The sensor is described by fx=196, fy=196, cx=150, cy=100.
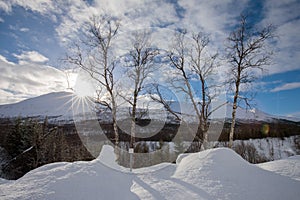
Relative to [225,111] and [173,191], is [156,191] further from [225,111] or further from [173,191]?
[225,111]

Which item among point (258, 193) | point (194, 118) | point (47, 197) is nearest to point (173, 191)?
point (258, 193)

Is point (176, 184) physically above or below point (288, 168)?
below

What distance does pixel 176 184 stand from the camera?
5094mm

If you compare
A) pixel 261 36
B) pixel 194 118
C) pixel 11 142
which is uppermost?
pixel 261 36

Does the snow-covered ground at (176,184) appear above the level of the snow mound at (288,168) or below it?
below

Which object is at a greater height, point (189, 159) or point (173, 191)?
point (189, 159)

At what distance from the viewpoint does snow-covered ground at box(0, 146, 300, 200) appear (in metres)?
4.11

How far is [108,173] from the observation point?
6.03 meters

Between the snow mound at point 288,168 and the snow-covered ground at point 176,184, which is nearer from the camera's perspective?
the snow-covered ground at point 176,184

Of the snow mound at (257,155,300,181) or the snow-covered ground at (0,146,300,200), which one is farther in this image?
the snow mound at (257,155,300,181)

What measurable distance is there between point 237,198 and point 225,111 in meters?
7.63

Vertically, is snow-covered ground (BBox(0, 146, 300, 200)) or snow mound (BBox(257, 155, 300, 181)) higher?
snow mound (BBox(257, 155, 300, 181))

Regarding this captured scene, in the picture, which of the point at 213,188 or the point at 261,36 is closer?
the point at 213,188

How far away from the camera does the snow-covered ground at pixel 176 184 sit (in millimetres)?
4109
